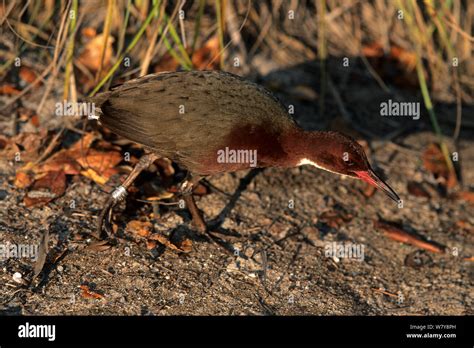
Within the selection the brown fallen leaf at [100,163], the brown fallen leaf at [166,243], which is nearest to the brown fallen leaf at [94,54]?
the brown fallen leaf at [100,163]

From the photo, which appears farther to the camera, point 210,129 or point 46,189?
point 46,189

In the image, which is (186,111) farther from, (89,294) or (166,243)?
(89,294)

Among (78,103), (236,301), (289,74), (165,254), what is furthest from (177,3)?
(236,301)

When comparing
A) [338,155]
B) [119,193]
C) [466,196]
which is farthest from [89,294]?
[466,196]

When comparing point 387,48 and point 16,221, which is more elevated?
point 387,48

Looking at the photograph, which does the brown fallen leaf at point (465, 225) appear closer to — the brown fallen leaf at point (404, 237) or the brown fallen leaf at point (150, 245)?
the brown fallen leaf at point (404, 237)

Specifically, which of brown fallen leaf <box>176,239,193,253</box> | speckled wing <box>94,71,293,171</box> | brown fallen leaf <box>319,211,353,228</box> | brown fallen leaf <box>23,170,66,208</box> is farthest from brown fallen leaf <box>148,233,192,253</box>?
brown fallen leaf <box>319,211,353,228</box>

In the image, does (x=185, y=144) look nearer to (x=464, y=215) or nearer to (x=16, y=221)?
(x=16, y=221)
